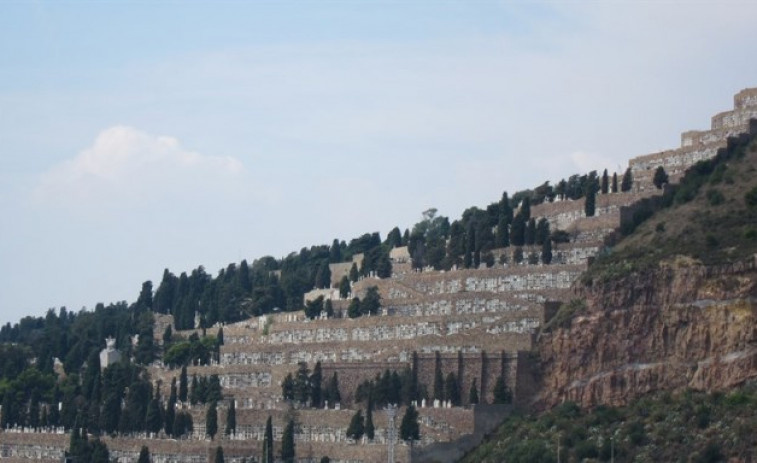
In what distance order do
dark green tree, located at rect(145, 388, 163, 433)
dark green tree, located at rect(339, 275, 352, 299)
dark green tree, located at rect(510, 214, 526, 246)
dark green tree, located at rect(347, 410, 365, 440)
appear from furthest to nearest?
dark green tree, located at rect(339, 275, 352, 299)
dark green tree, located at rect(145, 388, 163, 433)
dark green tree, located at rect(510, 214, 526, 246)
dark green tree, located at rect(347, 410, 365, 440)

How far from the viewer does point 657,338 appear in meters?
106

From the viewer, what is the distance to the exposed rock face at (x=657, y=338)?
102625 mm

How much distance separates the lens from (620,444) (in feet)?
332

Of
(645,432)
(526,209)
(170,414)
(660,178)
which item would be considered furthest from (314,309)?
(645,432)

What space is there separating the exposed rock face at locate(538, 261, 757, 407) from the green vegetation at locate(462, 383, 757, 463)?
93 cm

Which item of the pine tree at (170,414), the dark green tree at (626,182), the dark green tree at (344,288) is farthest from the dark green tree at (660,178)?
the pine tree at (170,414)

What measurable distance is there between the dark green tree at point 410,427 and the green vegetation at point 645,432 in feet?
12.3

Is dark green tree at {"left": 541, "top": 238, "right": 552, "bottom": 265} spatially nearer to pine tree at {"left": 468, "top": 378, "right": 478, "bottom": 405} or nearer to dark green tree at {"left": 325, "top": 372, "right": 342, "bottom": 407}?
pine tree at {"left": 468, "top": 378, "right": 478, "bottom": 405}

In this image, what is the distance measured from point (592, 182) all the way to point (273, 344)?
18449 mm

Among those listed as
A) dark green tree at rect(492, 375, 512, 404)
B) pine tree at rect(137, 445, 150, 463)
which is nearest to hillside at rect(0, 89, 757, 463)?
dark green tree at rect(492, 375, 512, 404)

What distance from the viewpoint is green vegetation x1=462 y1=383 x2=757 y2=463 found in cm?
9781

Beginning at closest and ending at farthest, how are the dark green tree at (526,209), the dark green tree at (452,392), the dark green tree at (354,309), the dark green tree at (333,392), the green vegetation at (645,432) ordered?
the green vegetation at (645,432), the dark green tree at (452,392), the dark green tree at (333,392), the dark green tree at (526,209), the dark green tree at (354,309)

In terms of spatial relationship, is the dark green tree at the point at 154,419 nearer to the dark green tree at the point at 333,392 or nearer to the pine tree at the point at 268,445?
the dark green tree at the point at 333,392

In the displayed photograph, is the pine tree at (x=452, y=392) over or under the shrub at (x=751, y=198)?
under
